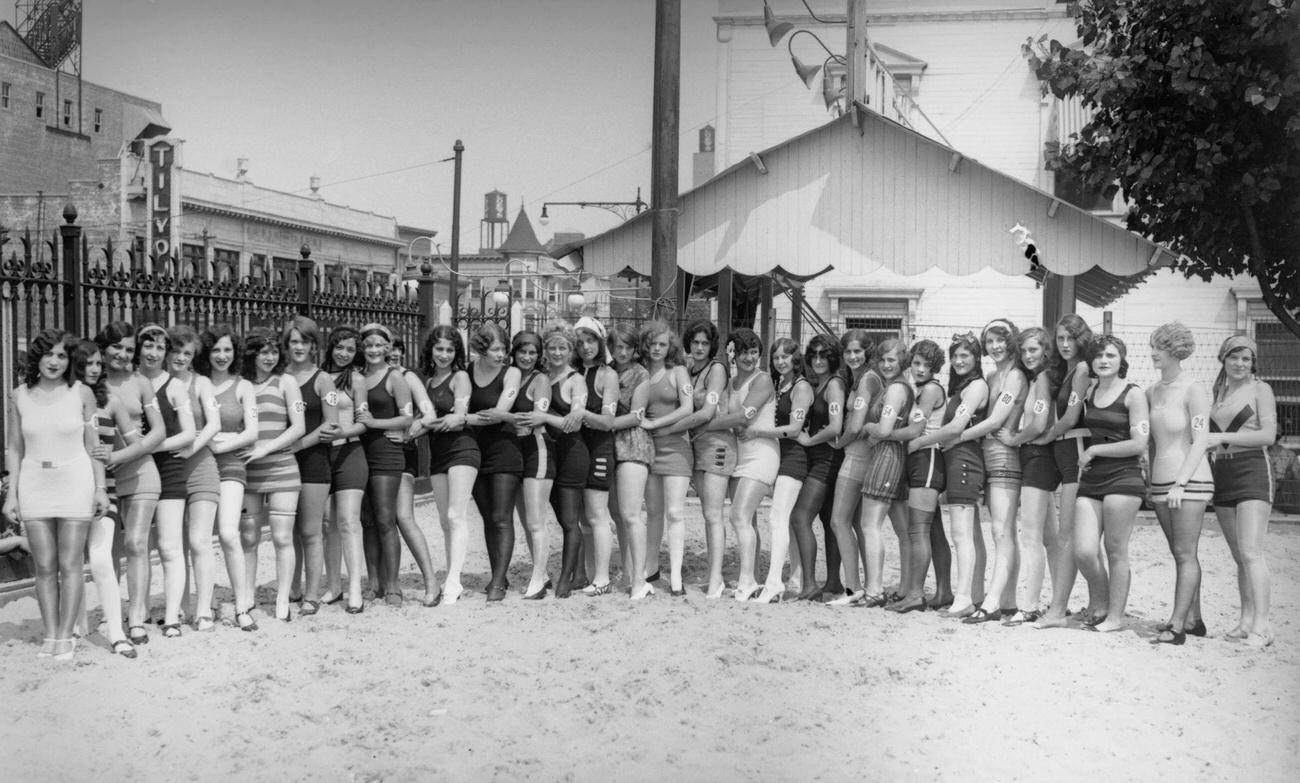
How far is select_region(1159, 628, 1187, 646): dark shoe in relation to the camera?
A: 5.66 m

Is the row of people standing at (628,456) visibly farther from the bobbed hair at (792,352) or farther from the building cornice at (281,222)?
the building cornice at (281,222)

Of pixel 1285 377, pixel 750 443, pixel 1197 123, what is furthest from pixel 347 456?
pixel 1285 377

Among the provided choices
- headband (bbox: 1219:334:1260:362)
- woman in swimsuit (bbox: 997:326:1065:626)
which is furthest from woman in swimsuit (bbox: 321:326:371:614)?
headband (bbox: 1219:334:1260:362)

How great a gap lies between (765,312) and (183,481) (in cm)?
708

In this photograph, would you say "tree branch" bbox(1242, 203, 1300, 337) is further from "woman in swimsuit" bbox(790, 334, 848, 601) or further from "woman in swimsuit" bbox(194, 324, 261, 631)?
"woman in swimsuit" bbox(194, 324, 261, 631)

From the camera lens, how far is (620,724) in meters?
4.40

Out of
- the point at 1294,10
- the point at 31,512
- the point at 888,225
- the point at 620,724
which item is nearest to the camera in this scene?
the point at 620,724

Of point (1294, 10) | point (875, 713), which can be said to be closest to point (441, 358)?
point (875, 713)

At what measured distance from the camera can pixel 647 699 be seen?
468 centimetres

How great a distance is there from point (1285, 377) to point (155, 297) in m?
9.87

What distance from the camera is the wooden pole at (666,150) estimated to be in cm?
836

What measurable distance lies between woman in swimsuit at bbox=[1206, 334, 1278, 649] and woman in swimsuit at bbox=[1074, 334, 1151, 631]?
0.37 metres

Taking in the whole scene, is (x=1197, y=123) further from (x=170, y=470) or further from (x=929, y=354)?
(x=170, y=470)

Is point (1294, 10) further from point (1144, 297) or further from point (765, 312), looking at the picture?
point (1144, 297)
